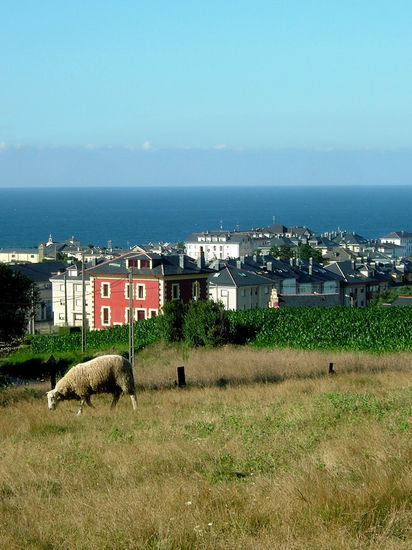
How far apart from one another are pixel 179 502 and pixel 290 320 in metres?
45.9

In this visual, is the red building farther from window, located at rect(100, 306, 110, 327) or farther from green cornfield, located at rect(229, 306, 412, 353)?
green cornfield, located at rect(229, 306, 412, 353)

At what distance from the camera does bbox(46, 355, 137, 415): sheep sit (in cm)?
2153

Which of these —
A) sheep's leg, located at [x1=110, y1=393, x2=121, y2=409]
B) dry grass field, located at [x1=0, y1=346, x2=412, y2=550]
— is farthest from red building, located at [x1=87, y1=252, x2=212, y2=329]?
dry grass field, located at [x1=0, y1=346, x2=412, y2=550]

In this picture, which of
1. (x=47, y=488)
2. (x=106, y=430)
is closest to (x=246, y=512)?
(x=47, y=488)

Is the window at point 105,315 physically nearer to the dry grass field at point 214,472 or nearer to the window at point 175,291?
the window at point 175,291

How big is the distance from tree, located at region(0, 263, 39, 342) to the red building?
3739 cm

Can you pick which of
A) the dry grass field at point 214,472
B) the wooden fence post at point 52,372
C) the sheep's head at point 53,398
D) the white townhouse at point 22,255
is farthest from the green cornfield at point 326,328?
the white townhouse at point 22,255

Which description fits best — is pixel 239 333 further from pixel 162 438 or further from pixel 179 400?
pixel 162 438

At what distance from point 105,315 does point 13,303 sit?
43.8m

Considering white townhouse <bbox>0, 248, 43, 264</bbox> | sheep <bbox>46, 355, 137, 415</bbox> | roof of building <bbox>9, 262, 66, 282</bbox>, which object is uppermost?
white townhouse <bbox>0, 248, 43, 264</bbox>

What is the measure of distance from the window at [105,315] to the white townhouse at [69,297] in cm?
1894

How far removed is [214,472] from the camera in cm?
1248

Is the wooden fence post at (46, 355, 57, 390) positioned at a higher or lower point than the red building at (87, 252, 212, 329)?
lower

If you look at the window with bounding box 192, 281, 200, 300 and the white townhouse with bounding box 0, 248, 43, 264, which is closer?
the window with bounding box 192, 281, 200, 300
